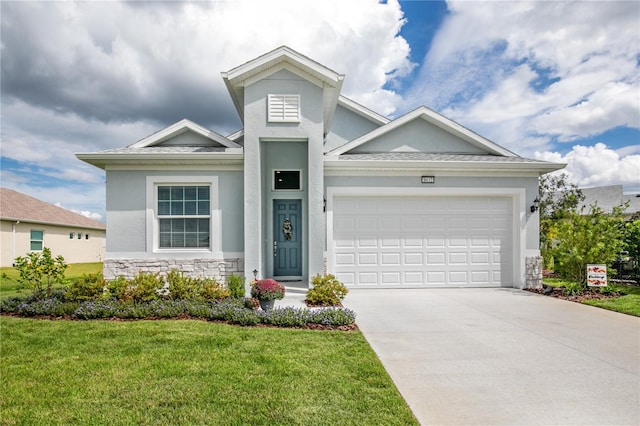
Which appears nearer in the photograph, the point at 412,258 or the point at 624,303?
the point at 624,303

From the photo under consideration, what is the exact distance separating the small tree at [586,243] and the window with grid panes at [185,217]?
971 centimetres

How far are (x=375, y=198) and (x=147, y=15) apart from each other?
794cm

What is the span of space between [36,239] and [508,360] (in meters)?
25.7

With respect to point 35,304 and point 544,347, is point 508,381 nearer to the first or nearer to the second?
point 544,347

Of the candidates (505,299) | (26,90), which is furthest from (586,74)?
(26,90)

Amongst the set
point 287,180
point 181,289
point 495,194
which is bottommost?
point 181,289

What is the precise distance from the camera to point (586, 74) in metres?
10.6

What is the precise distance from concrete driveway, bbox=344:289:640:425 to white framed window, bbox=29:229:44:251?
72.2ft

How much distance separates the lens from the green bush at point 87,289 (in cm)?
742

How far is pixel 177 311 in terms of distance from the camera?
657 cm

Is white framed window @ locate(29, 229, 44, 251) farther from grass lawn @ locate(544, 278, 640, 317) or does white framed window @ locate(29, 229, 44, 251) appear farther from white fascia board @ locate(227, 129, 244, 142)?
grass lawn @ locate(544, 278, 640, 317)

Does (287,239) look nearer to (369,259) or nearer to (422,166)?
(369,259)

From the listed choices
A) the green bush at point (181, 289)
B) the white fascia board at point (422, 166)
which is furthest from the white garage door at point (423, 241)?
the green bush at point (181, 289)

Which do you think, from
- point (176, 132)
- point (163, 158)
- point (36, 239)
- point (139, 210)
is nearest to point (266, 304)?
point (139, 210)
